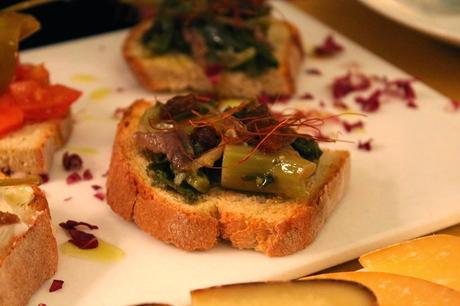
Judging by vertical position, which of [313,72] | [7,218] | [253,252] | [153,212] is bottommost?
[313,72]

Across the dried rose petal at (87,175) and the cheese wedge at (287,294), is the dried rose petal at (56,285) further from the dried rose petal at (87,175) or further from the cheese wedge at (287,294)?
the dried rose petal at (87,175)

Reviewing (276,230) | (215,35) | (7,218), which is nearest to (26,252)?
(7,218)

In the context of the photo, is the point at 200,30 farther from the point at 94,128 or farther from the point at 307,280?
the point at 307,280

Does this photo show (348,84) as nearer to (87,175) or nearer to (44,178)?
(87,175)

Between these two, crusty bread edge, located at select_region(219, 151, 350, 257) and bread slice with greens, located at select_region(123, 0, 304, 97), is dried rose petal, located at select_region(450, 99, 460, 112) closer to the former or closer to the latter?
bread slice with greens, located at select_region(123, 0, 304, 97)

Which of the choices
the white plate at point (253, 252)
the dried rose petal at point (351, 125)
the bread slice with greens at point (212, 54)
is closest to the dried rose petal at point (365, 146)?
the white plate at point (253, 252)

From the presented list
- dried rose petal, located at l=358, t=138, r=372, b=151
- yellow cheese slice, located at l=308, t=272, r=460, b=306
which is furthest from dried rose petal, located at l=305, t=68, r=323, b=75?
yellow cheese slice, located at l=308, t=272, r=460, b=306

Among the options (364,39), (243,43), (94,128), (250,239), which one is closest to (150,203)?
(250,239)
